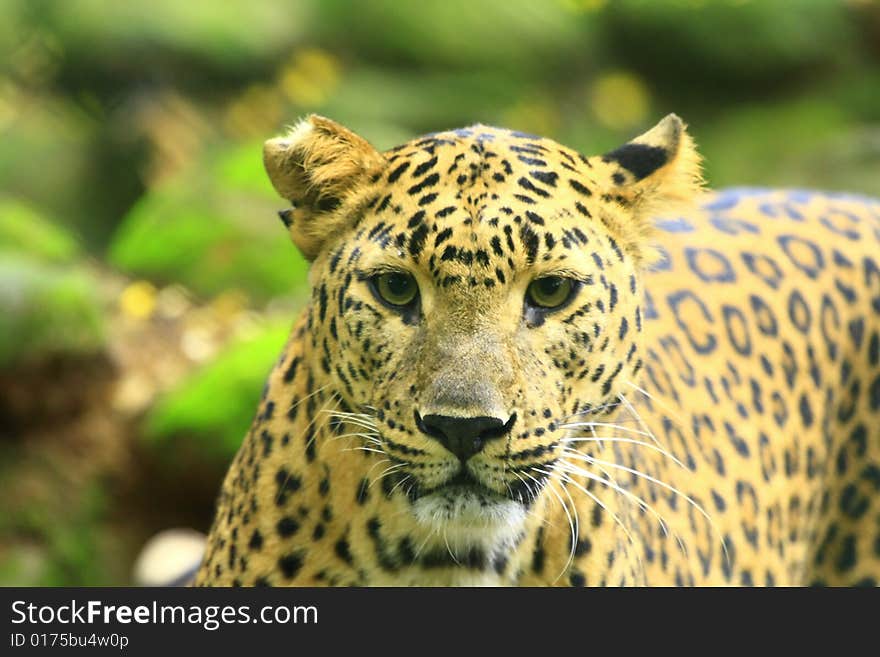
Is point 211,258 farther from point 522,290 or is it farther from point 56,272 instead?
point 522,290

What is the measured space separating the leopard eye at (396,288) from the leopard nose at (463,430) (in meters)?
0.45

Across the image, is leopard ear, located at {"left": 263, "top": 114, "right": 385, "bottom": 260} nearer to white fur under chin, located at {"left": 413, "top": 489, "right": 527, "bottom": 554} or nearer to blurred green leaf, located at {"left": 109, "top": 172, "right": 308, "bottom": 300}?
white fur under chin, located at {"left": 413, "top": 489, "right": 527, "bottom": 554}

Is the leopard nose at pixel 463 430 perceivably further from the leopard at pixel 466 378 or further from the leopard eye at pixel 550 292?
the leopard eye at pixel 550 292

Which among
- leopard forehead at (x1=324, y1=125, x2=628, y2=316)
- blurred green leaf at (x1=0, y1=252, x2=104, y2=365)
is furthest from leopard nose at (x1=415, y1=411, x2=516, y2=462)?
blurred green leaf at (x1=0, y1=252, x2=104, y2=365)

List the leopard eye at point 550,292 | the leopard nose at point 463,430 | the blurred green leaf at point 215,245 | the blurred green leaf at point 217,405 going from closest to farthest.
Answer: the leopard nose at point 463,430 → the leopard eye at point 550,292 → the blurred green leaf at point 217,405 → the blurred green leaf at point 215,245

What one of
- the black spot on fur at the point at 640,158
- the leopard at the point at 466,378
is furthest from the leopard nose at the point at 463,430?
the black spot on fur at the point at 640,158

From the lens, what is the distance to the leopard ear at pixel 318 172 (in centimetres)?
547

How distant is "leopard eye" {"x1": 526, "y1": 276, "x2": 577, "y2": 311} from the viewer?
17.0 feet

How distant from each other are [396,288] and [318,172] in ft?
2.07

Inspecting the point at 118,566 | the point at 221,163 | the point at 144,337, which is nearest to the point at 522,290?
the point at 118,566

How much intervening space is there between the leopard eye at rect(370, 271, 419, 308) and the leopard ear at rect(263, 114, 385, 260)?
418mm

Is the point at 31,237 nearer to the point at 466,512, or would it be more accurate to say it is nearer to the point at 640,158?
the point at 640,158

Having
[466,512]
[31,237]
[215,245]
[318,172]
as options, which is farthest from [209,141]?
[466,512]
